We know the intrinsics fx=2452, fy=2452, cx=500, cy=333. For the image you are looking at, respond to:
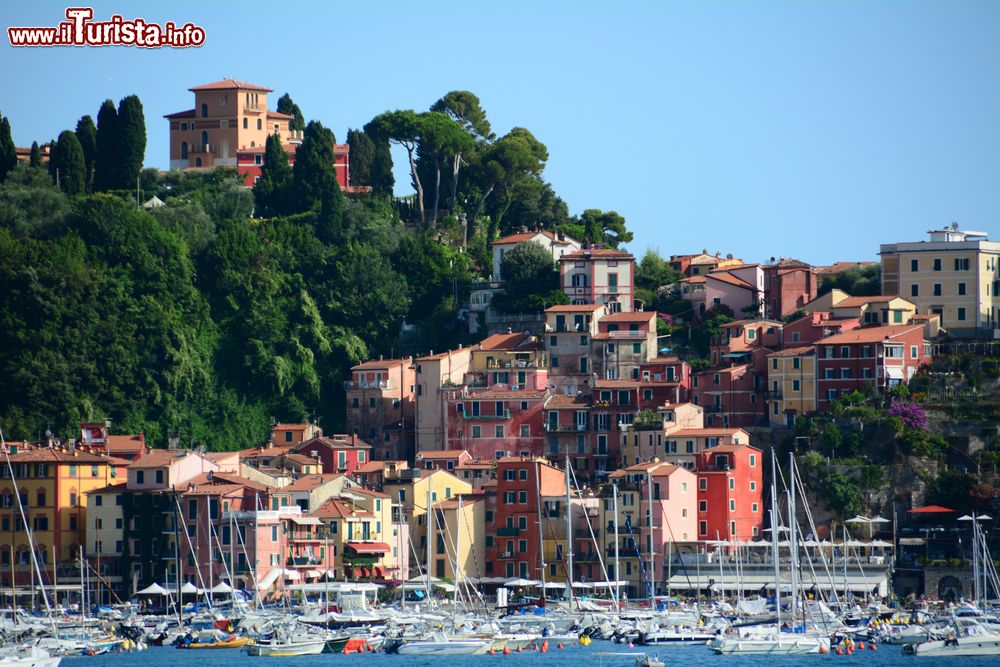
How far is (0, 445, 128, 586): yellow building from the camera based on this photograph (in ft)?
331

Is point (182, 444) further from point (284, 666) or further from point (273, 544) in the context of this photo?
point (284, 666)

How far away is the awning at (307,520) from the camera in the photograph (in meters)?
99.8

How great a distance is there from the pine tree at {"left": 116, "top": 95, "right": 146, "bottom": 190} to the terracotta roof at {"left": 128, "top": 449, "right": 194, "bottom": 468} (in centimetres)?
2326

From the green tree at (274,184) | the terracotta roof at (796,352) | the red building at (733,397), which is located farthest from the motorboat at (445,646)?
the green tree at (274,184)

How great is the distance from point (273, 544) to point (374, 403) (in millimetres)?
15781

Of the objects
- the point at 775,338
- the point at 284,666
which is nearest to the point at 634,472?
the point at 775,338

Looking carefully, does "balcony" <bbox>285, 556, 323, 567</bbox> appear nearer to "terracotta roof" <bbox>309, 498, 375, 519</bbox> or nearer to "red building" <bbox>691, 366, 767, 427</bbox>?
"terracotta roof" <bbox>309, 498, 375, 519</bbox>

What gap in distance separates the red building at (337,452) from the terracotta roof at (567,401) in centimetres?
860

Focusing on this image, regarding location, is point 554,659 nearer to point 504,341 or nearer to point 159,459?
point 159,459

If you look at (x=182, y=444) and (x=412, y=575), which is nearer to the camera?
(x=412, y=575)

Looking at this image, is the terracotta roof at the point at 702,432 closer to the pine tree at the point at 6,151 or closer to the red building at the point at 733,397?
the red building at the point at 733,397

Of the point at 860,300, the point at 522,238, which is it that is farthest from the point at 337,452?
the point at 860,300

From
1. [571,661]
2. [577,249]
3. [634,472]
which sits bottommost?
[571,661]

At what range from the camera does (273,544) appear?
324 ft
